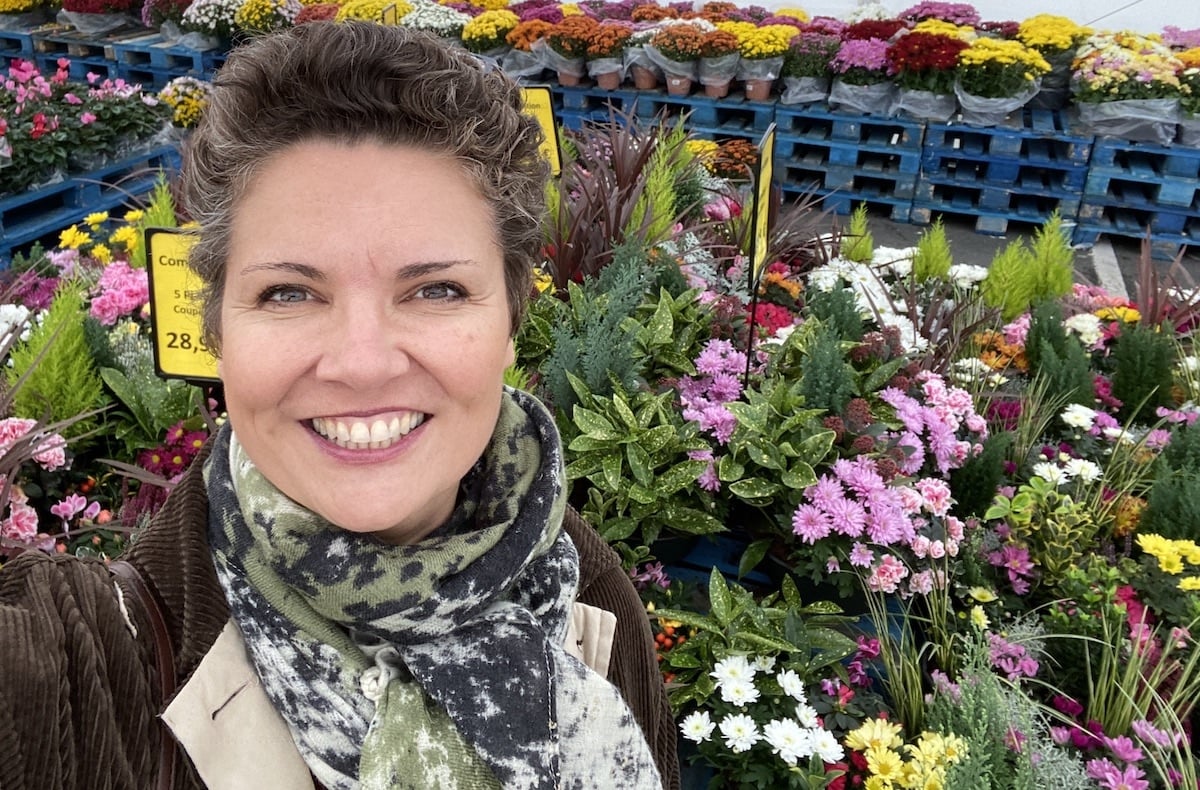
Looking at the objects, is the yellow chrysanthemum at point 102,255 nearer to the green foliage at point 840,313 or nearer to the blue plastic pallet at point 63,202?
the blue plastic pallet at point 63,202

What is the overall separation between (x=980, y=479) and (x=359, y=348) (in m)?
1.76

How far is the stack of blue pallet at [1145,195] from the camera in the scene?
4777 millimetres

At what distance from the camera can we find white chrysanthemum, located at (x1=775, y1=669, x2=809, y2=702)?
1.61 metres

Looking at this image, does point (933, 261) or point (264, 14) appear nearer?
point (933, 261)

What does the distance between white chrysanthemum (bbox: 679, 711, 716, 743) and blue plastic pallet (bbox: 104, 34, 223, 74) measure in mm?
A: 6210

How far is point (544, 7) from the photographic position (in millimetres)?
6594

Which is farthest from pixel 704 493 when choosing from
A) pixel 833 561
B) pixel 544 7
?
pixel 544 7

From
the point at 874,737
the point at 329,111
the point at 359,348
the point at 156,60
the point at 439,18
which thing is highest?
the point at 329,111

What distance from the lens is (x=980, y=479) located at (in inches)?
82.7

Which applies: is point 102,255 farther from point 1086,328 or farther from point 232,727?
point 1086,328

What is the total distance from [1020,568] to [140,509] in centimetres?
197

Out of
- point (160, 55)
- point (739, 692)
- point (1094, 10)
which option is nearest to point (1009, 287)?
point (739, 692)

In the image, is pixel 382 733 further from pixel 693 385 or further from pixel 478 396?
pixel 693 385

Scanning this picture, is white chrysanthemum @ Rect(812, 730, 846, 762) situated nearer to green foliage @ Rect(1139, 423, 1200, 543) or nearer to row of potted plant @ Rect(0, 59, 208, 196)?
green foliage @ Rect(1139, 423, 1200, 543)
